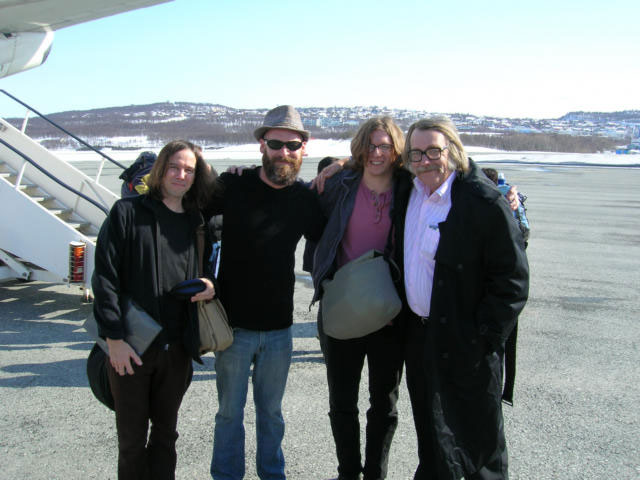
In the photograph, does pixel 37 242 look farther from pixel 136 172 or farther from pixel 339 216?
pixel 339 216

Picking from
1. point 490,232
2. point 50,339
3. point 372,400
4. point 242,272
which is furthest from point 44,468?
point 490,232

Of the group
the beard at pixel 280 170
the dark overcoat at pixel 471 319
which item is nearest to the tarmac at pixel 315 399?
the dark overcoat at pixel 471 319

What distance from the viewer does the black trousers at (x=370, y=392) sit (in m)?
2.77

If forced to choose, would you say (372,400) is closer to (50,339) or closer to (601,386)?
(601,386)

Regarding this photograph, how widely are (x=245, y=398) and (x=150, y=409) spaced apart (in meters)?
0.48

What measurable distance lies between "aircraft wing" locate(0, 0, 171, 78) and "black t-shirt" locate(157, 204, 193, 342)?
4.83 m

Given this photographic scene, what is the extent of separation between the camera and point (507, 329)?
240 cm

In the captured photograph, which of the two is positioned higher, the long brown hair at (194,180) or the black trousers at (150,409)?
the long brown hair at (194,180)

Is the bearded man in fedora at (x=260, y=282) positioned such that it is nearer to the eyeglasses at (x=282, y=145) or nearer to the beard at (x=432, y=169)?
the eyeglasses at (x=282, y=145)

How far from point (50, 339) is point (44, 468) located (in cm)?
227

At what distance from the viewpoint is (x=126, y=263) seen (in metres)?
2.37

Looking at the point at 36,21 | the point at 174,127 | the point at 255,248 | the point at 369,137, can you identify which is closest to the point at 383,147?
the point at 369,137

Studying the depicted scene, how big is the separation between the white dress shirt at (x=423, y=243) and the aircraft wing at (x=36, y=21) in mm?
5268

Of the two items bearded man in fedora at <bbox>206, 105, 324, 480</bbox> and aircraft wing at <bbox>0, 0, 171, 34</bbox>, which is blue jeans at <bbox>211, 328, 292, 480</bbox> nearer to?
bearded man in fedora at <bbox>206, 105, 324, 480</bbox>
